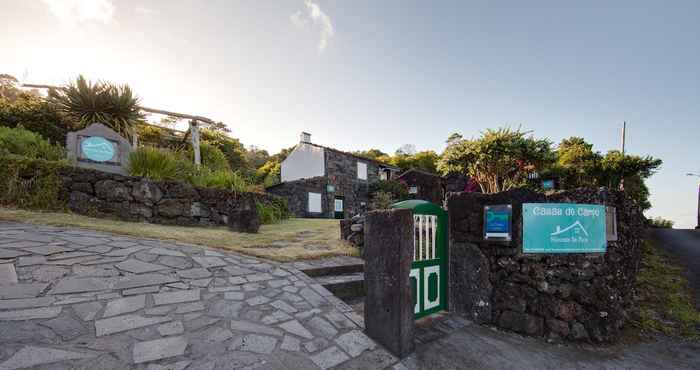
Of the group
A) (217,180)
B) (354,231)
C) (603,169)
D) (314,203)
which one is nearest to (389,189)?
(314,203)

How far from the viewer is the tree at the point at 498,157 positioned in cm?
893

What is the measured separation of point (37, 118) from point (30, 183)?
838cm

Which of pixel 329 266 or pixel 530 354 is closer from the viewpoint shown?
pixel 530 354

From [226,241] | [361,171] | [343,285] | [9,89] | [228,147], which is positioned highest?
[9,89]

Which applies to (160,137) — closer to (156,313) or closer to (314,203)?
(314,203)

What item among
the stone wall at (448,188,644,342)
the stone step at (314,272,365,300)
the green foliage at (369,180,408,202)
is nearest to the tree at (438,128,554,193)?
the stone wall at (448,188,644,342)

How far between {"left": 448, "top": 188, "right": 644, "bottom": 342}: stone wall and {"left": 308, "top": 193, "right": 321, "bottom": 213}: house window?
13.7 meters

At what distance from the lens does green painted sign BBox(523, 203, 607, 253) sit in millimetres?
3365

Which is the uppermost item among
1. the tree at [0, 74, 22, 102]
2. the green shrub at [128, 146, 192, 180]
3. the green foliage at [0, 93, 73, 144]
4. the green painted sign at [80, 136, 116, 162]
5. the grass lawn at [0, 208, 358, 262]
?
the tree at [0, 74, 22, 102]

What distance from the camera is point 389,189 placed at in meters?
21.2

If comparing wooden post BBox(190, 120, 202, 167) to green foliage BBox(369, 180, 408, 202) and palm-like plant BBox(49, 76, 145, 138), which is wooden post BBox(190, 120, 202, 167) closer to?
palm-like plant BBox(49, 76, 145, 138)

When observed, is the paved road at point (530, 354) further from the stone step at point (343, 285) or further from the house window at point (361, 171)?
the house window at point (361, 171)

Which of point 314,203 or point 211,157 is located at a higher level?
point 211,157

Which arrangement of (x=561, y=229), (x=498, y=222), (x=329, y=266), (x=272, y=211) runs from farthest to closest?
(x=272, y=211)
(x=329, y=266)
(x=498, y=222)
(x=561, y=229)
